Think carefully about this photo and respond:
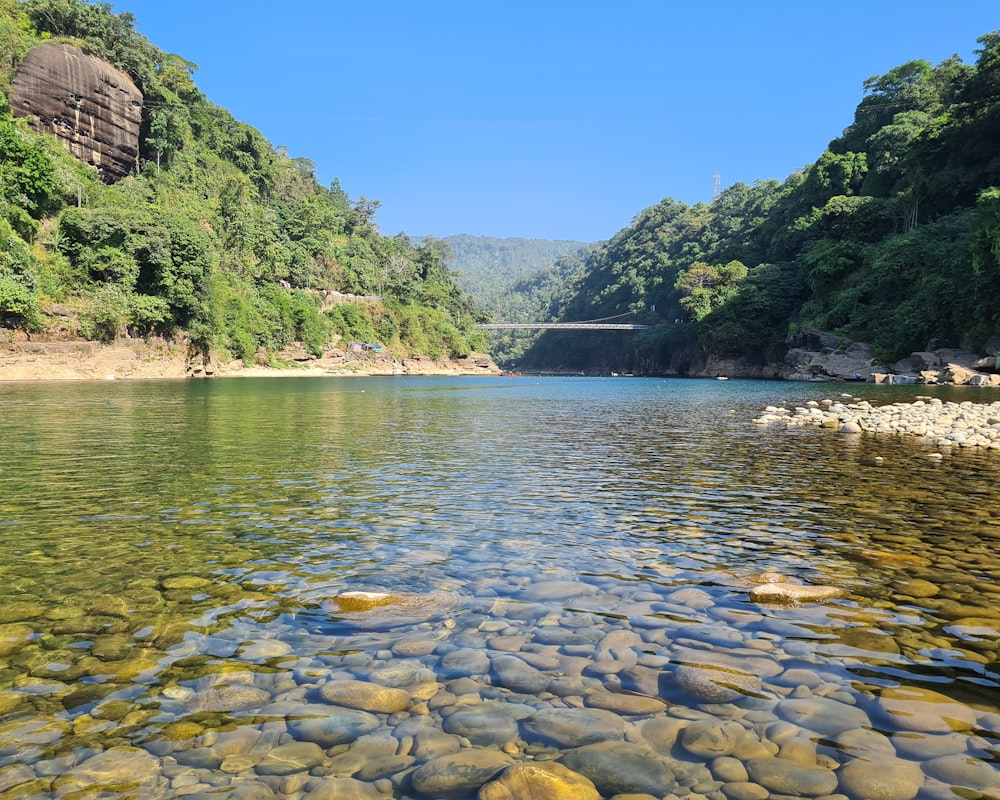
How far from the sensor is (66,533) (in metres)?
6.87

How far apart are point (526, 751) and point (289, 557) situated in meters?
3.87

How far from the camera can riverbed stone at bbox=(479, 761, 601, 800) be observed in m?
2.66

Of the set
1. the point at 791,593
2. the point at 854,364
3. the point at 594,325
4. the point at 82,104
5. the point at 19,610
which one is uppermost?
the point at 82,104

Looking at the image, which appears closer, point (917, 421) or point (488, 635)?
point (488, 635)

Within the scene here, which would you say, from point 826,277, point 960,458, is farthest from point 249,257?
point 960,458

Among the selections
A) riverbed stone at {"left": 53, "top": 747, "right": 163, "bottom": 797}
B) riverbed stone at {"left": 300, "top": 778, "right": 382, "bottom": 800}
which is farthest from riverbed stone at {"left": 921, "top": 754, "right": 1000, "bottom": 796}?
riverbed stone at {"left": 53, "top": 747, "right": 163, "bottom": 797}

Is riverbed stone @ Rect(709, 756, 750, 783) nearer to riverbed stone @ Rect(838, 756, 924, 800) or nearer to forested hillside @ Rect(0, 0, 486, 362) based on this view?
riverbed stone @ Rect(838, 756, 924, 800)

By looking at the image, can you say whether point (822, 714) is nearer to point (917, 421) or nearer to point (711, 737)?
point (711, 737)

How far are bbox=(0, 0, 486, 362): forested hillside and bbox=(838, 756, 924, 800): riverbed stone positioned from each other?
49.4 m

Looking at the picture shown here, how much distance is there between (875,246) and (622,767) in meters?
72.3

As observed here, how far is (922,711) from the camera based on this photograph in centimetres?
340

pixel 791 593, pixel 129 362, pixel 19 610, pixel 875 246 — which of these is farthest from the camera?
pixel 875 246

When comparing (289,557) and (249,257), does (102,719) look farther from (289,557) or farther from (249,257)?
(249,257)

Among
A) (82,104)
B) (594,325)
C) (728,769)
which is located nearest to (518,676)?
(728,769)
